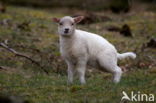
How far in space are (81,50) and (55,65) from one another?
14.5ft

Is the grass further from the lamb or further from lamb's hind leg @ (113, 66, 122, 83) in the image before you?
the lamb

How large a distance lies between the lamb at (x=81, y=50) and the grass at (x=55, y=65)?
1.29 feet

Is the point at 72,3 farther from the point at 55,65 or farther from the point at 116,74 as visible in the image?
the point at 116,74

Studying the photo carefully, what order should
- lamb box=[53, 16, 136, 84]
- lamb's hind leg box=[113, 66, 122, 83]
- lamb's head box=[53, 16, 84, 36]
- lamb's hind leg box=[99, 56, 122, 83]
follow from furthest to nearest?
lamb's hind leg box=[113, 66, 122, 83]
lamb's hind leg box=[99, 56, 122, 83]
lamb box=[53, 16, 136, 84]
lamb's head box=[53, 16, 84, 36]

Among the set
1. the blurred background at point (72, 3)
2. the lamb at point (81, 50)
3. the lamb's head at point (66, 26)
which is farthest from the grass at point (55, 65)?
the blurred background at point (72, 3)

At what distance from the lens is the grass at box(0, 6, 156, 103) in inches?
426

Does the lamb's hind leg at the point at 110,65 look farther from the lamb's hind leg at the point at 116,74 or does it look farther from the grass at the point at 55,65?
the grass at the point at 55,65

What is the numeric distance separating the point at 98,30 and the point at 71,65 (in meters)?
11.1

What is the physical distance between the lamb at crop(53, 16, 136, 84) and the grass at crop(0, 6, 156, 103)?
394mm

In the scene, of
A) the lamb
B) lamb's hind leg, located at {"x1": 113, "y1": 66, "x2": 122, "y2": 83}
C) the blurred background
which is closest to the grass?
lamb's hind leg, located at {"x1": 113, "y1": 66, "x2": 122, "y2": 83}

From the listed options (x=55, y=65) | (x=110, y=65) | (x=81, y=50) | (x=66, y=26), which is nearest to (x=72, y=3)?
(x=55, y=65)

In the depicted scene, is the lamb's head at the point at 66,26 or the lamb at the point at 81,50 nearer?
the lamb's head at the point at 66,26

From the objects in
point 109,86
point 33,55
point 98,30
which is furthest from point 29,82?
point 98,30

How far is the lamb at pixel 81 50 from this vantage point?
12225 millimetres
